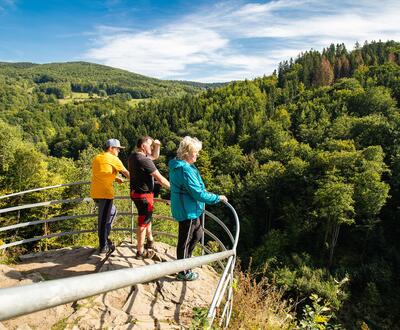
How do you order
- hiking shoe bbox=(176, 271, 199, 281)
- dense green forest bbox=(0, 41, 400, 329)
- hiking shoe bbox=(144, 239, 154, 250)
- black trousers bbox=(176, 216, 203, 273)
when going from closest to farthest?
A: black trousers bbox=(176, 216, 203, 273)
hiking shoe bbox=(176, 271, 199, 281)
hiking shoe bbox=(144, 239, 154, 250)
dense green forest bbox=(0, 41, 400, 329)

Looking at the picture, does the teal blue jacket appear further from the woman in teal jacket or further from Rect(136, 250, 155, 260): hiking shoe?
Rect(136, 250, 155, 260): hiking shoe

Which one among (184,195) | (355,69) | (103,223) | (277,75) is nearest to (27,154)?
(103,223)

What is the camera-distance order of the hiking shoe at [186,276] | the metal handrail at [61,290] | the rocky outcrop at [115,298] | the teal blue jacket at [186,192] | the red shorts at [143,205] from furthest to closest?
the red shorts at [143,205] → the hiking shoe at [186,276] → the teal blue jacket at [186,192] → the rocky outcrop at [115,298] → the metal handrail at [61,290]

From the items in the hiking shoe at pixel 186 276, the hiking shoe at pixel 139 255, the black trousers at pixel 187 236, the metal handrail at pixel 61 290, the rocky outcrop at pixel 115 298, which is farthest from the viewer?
the hiking shoe at pixel 139 255

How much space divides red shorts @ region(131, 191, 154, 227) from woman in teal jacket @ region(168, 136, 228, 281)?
2.77 feet

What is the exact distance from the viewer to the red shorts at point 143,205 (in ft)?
18.4

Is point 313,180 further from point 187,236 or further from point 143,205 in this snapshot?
point 187,236

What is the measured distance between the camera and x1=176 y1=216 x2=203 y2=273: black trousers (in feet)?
16.4

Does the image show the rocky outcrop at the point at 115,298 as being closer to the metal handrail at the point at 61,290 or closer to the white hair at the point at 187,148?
the white hair at the point at 187,148

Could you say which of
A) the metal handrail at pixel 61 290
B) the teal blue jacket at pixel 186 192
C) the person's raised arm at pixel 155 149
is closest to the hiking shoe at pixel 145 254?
the teal blue jacket at pixel 186 192

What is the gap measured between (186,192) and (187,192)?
14 mm

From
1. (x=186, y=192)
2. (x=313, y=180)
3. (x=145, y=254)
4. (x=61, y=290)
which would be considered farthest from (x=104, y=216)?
(x=313, y=180)

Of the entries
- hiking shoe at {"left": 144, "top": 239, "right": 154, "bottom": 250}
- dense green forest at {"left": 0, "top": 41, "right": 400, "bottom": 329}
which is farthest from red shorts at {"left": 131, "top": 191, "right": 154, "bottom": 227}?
dense green forest at {"left": 0, "top": 41, "right": 400, "bottom": 329}

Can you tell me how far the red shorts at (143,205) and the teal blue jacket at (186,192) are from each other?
34.8 inches
